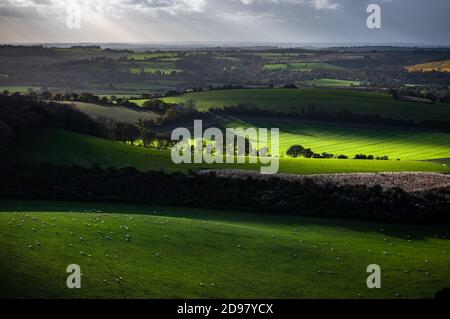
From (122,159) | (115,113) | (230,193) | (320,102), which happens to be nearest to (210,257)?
(230,193)

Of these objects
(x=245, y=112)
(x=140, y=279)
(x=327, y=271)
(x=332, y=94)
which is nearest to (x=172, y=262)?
(x=140, y=279)

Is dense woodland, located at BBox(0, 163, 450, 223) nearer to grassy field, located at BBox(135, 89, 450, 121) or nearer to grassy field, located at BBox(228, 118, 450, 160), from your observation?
grassy field, located at BBox(228, 118, 450, 160)

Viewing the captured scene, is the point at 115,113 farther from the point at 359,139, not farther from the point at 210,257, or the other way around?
the point at 210,257

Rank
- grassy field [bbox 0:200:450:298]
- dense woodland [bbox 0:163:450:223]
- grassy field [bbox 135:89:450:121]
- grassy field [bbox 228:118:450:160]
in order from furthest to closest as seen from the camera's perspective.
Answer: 1. grassy field [bbox 135:89:450:121]
2. grassy field [bbox 228:118:450:160]
3. dense woodland [bbox 0:163:450:223]
4. grassy field [bbox 0:200:450:298]

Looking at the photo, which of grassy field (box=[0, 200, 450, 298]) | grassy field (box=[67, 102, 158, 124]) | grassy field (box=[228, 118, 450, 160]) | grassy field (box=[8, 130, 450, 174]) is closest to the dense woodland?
grassy field (box=[0, 200, 450, 298])
